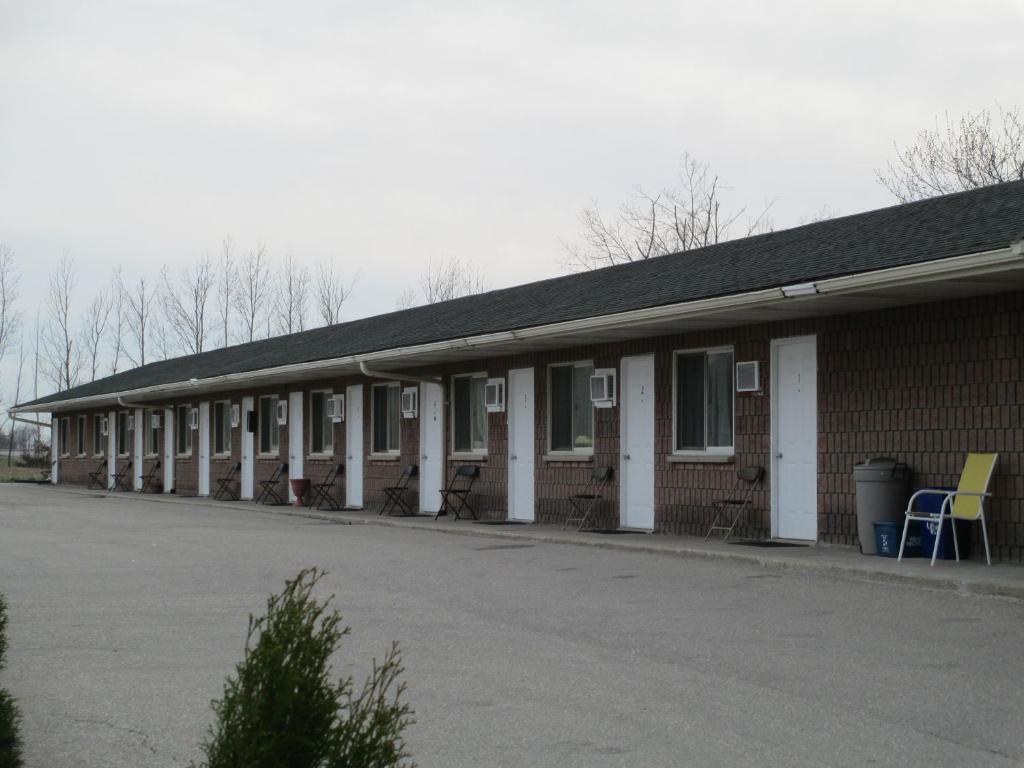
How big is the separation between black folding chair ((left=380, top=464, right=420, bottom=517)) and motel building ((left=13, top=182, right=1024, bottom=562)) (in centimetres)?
15

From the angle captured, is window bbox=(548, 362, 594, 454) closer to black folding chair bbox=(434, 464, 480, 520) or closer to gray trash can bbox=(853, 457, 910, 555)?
black folding chair bbox=(434, 464, 480, 520)

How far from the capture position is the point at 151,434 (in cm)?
3531

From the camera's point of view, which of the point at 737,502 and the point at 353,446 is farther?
the point at 353,446

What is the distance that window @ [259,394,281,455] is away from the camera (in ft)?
92.6

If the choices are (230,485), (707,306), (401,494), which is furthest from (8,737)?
(230,485)

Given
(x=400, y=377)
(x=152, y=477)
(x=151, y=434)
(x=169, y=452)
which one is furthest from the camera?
(x=151, y=434)

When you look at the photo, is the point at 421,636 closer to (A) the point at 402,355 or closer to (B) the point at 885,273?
(B) the point at 885,273

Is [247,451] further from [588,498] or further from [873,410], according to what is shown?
[873,410]

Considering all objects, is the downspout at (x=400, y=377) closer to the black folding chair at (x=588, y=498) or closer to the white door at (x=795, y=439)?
the black folding chair at (x=588, y=498)

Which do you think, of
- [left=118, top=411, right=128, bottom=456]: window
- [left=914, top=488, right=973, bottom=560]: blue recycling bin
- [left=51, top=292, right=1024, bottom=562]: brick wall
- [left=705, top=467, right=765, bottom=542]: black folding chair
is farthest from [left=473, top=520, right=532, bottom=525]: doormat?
[left=118, top=411, right=128, bottom=456]: window

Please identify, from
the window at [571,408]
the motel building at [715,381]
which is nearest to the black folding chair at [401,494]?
the motel building at [715,381]

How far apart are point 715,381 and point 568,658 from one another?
28.4 ft

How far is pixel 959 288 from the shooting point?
471 inches

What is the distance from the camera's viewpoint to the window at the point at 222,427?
30516mm
